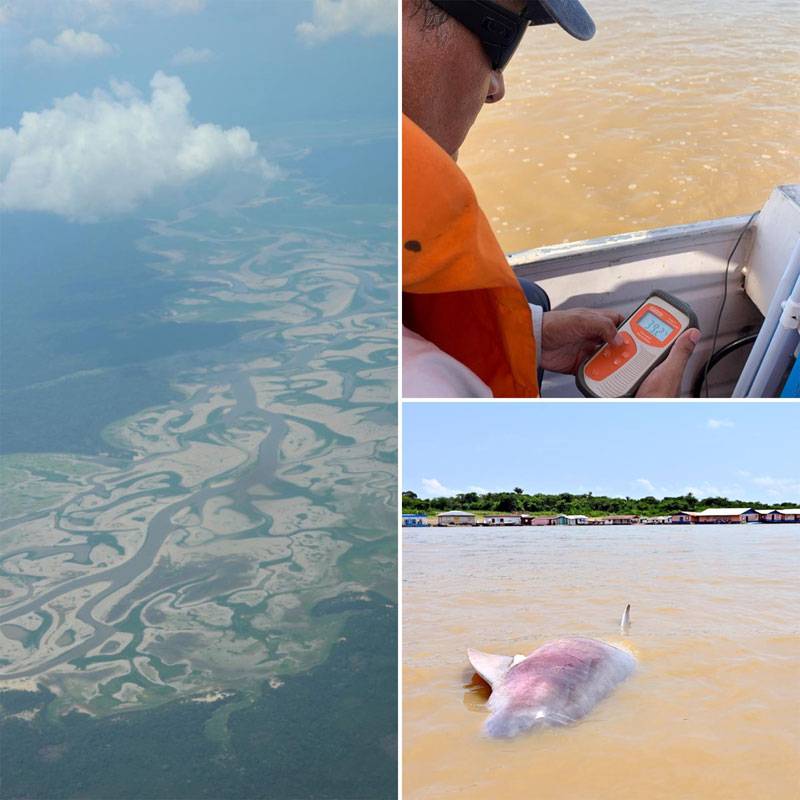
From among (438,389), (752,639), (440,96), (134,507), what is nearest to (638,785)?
(752,639)

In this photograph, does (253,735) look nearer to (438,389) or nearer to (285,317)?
(438,389)

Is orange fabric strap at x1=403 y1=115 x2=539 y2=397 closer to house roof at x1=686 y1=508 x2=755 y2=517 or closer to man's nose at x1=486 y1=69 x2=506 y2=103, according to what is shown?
man's nose at x1=486 y1=69 x2=506 y2=103

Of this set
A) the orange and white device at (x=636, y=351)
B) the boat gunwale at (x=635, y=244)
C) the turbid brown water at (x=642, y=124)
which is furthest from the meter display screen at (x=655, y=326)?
the turbid brown water at (x=642, y=124)

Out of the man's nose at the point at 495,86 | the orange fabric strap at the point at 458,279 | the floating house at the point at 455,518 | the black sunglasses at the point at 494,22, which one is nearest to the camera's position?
the orange fabric strap at the point at 458,279

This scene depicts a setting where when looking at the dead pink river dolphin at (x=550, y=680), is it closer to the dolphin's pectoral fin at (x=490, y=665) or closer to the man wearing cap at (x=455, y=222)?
the dolphin's pectoral fin at (x=490, y=665)

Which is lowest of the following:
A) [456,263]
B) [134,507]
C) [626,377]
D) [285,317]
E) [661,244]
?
[134,507]

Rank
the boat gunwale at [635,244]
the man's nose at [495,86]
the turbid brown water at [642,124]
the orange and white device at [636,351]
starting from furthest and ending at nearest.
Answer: the turbid brown water at [642,124] < the boat gunwale at [635,244] < the orange and white device at [636,351] < the man's nose at [495,86]
